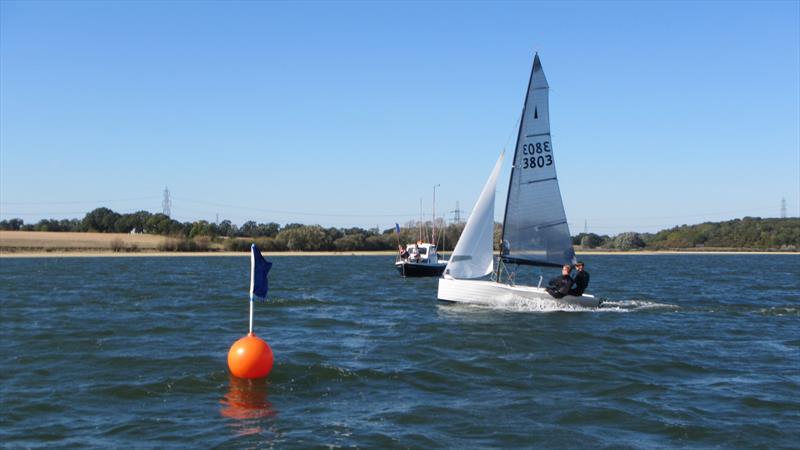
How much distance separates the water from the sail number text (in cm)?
526

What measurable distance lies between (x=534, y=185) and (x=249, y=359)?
54.0ft

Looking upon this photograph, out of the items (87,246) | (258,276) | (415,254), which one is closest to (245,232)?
(87,246)

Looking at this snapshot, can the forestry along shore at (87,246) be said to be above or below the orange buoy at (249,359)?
above

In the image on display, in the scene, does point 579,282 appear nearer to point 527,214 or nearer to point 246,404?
point 527,214

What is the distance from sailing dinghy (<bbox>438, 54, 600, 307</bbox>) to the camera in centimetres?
2734

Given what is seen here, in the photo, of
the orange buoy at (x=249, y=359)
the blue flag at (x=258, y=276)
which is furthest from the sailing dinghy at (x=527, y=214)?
the orange buoy at (x=249, y=359)

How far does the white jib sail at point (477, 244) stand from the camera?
27.2m

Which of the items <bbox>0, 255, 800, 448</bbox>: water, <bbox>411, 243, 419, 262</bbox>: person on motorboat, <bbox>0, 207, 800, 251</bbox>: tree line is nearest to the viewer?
<bbox>0, 255, 800, 448</bbox>: water

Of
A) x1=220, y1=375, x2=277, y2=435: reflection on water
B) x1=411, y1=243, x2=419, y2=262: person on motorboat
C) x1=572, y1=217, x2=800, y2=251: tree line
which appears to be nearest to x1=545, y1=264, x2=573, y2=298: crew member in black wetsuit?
x1=220, y1=375, x2=277, y2=435: reflection on water

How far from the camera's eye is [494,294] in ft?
85.5

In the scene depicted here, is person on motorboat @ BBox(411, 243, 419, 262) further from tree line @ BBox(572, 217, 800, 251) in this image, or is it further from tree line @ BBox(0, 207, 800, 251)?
tree line @ BBox(572, 217, 800, 251)

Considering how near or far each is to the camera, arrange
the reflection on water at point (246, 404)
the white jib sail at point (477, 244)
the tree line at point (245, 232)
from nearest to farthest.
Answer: the reflection on water at point (246, 404) < the white jib sail at point (477, 244) < the tree line at point (245, 232)

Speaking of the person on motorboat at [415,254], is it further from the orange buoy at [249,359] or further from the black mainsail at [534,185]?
the orange buoy at [249,359]

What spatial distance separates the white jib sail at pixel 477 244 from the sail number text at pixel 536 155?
129 cm
